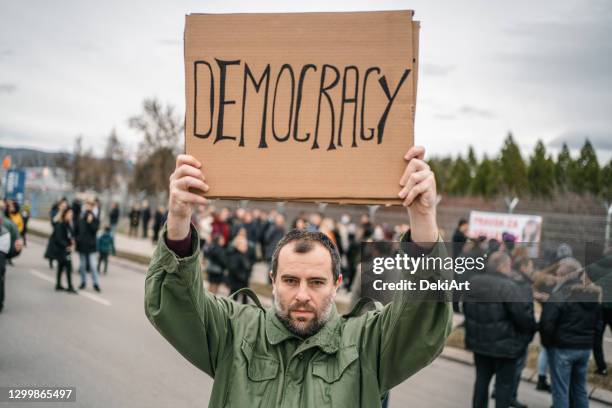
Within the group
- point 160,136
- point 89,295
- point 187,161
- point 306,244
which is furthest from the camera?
point 160,136

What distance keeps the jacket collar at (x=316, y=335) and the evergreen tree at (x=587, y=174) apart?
13.3 metres

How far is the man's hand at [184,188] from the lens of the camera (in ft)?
5.91

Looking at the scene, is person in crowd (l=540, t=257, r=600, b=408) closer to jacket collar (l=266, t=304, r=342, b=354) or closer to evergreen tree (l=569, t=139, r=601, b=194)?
jacket collar (l=266, t=304, r=342, b=354)

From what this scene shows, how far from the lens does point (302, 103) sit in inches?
73.7

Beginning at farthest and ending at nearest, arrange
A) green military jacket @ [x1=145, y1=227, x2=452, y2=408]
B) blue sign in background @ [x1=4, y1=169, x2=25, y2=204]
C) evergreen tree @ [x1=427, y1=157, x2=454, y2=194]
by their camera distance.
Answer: evergreen tree @ [x1=427, y1=157, x2=454, y2=194] < blue sign in background @ [x1=4, y1=169, x2=25, y2=204] < green military jacket @ [x1=145, y1=227, x2=452, y2=408]

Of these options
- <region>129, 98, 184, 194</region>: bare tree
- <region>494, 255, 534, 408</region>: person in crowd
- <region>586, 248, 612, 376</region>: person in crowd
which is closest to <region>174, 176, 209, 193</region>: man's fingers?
<region>494, 255, 534, 408</region>: person in crowd

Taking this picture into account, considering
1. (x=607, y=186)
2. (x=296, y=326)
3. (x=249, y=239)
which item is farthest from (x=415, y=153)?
(x=607, y=186)

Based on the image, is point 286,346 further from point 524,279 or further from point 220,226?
point 220,226

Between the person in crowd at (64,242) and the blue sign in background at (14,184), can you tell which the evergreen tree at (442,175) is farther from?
the person in crowd at (64,242)

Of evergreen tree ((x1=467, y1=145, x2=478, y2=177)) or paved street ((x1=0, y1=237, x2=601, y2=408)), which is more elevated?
evergreen tree ((x1=467, y1=145, x2=478, y2=177))

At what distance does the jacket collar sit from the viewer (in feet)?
6.74

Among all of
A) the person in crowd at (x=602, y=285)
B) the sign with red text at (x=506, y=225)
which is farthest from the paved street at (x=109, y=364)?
the sign with red text at (x=506, y=225)

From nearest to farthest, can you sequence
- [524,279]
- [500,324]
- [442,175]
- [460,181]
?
1. [500,324]
2. [524,279]
3. [460,181]
4. [442,175]

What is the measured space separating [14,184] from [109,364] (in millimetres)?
12442
